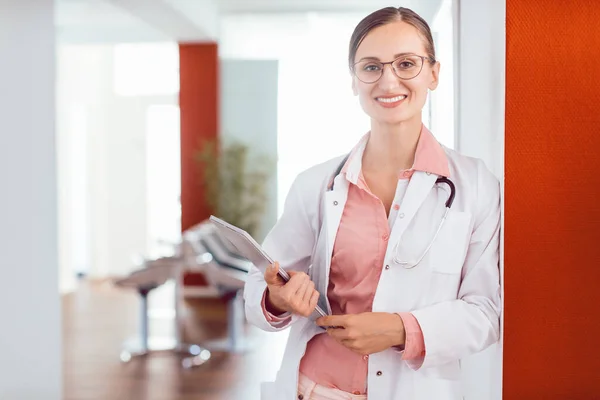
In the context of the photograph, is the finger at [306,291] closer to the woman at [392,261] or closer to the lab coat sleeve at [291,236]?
the woman at [392,261]

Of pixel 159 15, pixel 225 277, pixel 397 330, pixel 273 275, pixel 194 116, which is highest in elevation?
pixel 159 15

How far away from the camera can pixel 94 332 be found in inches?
223

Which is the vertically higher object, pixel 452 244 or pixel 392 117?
pixel 392 117

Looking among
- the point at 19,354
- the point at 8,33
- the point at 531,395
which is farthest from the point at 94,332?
the point at 531,395

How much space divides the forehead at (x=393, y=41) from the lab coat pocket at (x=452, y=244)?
34 centimetres

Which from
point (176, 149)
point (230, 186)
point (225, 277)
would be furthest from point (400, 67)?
point (176, 149)

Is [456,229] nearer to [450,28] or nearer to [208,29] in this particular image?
[450,28]

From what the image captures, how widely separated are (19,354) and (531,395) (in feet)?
9.63

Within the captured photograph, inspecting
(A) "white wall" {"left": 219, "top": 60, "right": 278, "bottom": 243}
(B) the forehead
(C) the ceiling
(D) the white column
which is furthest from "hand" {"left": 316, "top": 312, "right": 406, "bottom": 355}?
(A) "white wall" {"left": 219, "top": 60, "right": 278, "bottom": 243}

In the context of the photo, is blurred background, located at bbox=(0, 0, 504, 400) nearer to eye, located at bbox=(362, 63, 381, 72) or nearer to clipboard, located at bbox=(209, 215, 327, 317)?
eye, located at bbox=(362, 63, 381, 72)

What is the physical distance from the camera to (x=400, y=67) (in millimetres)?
1304

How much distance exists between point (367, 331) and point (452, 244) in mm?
245

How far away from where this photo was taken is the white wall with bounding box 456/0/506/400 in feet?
4.84

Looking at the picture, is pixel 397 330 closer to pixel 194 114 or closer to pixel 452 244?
pixel 452 244
